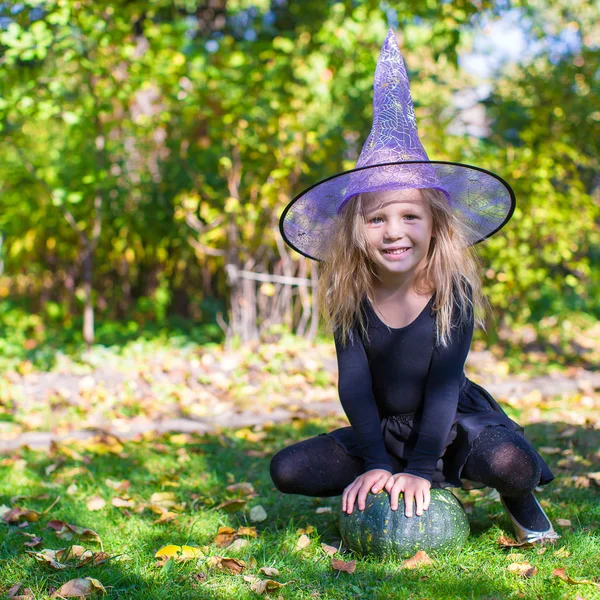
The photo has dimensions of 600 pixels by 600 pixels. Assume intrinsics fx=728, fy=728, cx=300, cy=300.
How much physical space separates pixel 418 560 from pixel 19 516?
1.67 meters

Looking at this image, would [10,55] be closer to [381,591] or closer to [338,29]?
[338,29]

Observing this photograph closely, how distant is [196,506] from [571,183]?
5016 mm

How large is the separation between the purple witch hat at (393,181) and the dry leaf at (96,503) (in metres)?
1.45

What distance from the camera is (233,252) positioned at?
6.80m

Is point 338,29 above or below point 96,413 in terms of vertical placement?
above

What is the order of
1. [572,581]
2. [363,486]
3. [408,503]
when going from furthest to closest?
[363,486], [408,503], [572,581]

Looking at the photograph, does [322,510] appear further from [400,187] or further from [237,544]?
[400,187]

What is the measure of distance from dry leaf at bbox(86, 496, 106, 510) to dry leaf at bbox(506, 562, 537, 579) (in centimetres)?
177

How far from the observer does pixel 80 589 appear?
227cm

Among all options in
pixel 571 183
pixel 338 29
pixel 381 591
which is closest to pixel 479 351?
pixel 571 183

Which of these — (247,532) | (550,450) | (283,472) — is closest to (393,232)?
(283,472)

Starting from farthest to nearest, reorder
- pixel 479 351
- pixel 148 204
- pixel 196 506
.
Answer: pixel 148 204 → pixel 479 351 → pixel 196 506

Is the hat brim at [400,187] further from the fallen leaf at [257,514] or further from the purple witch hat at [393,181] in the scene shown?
the fallen leaf at [257,514]

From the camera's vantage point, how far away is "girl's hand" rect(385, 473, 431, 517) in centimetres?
251
